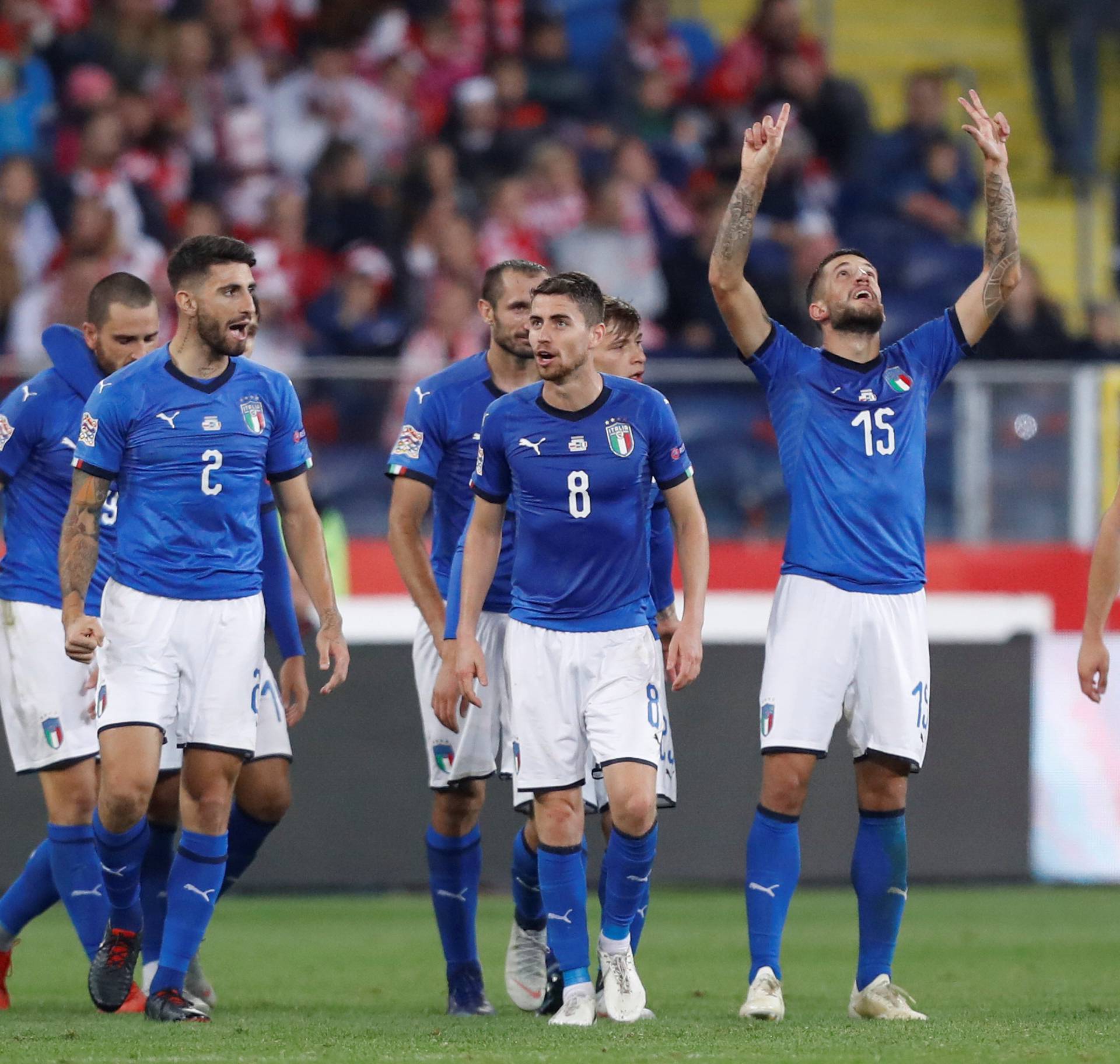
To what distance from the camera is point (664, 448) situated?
673cm

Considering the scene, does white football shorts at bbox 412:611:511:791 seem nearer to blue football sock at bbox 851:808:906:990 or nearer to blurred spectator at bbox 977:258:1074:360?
blue football sock at bbox 851:808:906:990

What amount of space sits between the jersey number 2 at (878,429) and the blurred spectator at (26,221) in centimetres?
829

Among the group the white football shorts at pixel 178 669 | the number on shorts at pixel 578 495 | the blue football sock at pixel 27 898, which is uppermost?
the number on shorts at pixel 578 495

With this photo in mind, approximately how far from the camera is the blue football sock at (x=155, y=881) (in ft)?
24.3

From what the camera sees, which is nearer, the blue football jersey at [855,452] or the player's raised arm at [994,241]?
the blue football jersey at [855,452]

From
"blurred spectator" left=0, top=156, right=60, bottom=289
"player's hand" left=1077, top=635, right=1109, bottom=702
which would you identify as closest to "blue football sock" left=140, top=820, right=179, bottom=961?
"player's hand" left=1077, top=635, right=1109, bottom=702

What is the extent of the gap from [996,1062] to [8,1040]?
2.89 meters

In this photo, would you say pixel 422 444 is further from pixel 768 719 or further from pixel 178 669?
pixel 768 719

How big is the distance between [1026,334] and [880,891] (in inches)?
298

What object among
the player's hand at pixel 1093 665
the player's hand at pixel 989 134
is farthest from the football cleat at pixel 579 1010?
the player's hand at pixel 989 134

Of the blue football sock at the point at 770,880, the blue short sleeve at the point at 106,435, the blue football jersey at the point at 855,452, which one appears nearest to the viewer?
the blue short sleeve at the point at 106,435

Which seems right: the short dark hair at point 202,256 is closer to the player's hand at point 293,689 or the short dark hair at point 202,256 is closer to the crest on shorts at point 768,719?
the player's hand at point 293,689

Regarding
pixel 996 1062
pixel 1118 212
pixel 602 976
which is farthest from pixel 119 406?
pixel 1118 212

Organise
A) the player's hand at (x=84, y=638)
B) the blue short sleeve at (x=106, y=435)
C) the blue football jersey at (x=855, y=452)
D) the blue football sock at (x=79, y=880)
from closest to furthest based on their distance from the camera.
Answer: the player's hand at (x=84, y=638), the blue short sleeve at (x=106, y=435), the blue football jersey at (x=855, y=452), the blue football sock at (x=79, y=880)
